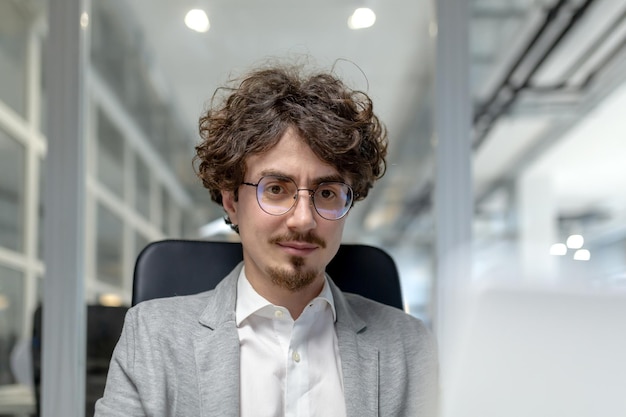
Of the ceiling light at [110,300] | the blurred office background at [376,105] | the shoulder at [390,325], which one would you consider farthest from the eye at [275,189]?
the ceiling light at [110,300]

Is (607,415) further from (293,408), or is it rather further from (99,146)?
(99,146)

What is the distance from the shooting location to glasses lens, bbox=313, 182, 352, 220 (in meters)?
1.54

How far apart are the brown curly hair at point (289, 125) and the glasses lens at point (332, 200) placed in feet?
0.13

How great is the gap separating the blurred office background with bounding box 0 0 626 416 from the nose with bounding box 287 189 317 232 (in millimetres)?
881

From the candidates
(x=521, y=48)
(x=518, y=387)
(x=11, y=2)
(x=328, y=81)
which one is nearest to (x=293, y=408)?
(x=328, y=81)

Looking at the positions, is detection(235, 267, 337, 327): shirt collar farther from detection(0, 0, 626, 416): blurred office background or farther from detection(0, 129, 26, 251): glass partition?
detection(0, 129, 26, 251): glass partition

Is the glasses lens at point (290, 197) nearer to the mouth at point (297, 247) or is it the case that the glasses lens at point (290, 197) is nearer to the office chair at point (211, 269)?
the mouth at point (297, 247)

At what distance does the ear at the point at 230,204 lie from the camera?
1668 mm

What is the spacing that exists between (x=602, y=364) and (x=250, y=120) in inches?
50.2

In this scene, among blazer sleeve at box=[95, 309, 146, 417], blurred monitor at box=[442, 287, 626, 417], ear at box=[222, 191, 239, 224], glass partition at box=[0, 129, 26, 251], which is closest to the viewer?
blurred monitor at box=[442, 287, 626, 417]

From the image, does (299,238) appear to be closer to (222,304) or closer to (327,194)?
(327,194)

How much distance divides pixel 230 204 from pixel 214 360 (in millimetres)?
354

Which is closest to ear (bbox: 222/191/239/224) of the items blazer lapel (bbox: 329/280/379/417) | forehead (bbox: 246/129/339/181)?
forehead (bbox: 246/129/339/181)

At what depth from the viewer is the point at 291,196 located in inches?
60.4
